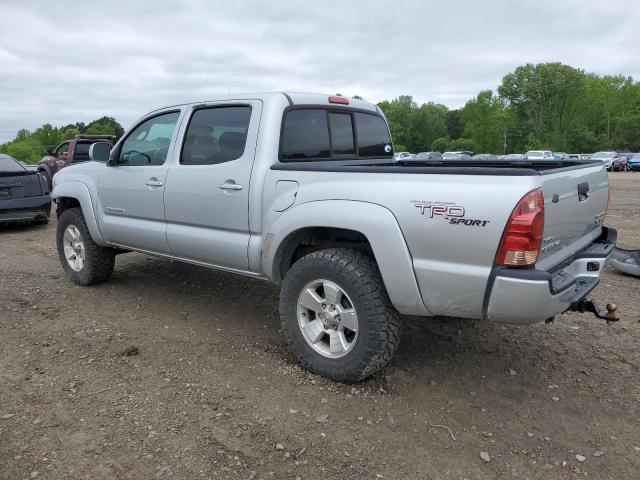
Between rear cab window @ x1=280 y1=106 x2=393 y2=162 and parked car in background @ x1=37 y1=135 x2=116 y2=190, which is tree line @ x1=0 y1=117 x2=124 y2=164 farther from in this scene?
rear cab window @ x1=280 y1=106 x2=393 y2=162

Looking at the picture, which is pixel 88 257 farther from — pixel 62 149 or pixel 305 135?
pixel 62 149

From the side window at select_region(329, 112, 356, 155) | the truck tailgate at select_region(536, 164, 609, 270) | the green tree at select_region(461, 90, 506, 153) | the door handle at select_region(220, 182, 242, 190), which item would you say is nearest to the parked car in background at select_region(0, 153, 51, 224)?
the door handle at select_region(220, 182, 242, 190)

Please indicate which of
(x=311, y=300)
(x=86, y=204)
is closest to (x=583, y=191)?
(x=311, y=300)

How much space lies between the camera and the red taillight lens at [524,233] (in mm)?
2662

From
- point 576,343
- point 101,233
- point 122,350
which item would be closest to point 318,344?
point 122,350

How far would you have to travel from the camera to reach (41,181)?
10.0 m

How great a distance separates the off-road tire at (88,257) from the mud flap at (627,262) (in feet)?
17.9

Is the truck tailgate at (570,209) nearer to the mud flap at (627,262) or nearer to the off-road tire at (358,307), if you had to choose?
the off-road tire at (358,307)

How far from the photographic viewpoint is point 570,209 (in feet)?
10.3

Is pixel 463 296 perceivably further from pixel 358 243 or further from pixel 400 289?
pixel 358 243

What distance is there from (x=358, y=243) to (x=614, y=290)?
3.37 metres

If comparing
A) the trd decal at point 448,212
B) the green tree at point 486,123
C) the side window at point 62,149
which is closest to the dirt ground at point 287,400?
the trd decal at point 448,212

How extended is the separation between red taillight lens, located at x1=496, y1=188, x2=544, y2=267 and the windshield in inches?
376

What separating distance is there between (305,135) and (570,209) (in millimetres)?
2016
